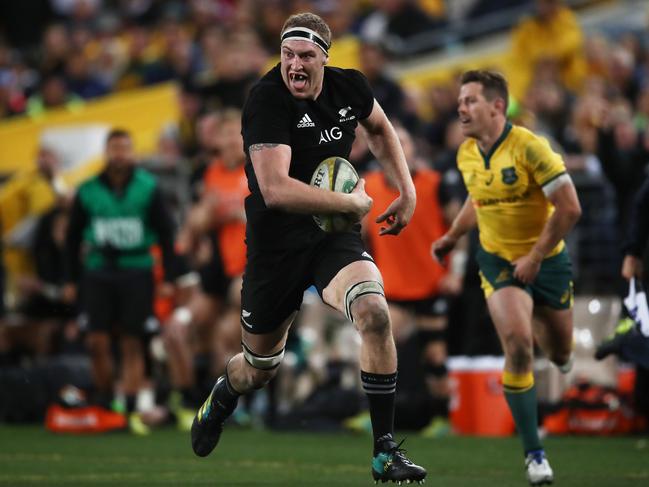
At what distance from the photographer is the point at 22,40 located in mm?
27000

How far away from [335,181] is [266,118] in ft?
1.67

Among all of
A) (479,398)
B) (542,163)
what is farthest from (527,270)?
(479,398)

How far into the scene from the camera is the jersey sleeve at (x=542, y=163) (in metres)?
8.81

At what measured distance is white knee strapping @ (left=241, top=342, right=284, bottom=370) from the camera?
834cm

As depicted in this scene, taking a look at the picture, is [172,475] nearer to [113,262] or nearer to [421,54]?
[113,262]

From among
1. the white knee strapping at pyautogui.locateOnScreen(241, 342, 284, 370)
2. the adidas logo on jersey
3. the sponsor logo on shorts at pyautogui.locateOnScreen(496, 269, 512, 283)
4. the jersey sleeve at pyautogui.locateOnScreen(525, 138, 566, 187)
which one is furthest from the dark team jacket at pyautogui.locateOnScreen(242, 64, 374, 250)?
the sponsor logo on shorts at pyautogui.locateOnScreen(496, 269, 512, 283)

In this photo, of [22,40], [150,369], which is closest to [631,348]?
[150,369]

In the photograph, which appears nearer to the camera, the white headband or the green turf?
the white headband

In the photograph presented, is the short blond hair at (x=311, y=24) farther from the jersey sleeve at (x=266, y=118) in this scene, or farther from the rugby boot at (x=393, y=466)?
the rugby boot at (x=393, y=466)

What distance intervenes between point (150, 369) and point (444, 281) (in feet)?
9.80

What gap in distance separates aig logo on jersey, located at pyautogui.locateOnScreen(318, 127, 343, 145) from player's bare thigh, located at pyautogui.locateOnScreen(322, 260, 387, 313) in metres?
0.70

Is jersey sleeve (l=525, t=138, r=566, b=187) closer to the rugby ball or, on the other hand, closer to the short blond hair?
the rugby ball

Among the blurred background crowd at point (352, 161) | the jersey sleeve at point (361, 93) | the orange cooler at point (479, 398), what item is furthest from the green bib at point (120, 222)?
the jersey sleeve at point (361, 93)

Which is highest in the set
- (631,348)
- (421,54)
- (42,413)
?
(421,54)
